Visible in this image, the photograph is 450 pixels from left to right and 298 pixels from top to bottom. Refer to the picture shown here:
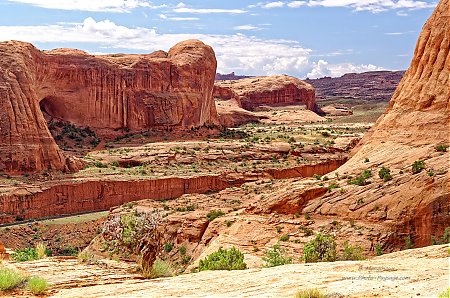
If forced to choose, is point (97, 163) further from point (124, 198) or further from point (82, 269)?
point (82, 269)

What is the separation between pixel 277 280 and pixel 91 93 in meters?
51.2

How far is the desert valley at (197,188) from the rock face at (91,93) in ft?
0.49

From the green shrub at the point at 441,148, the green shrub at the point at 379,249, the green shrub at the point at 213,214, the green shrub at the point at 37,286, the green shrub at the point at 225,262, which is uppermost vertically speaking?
the green shrub at the point at 441,148

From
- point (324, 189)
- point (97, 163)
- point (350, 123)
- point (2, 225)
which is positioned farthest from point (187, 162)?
point (350, 123)

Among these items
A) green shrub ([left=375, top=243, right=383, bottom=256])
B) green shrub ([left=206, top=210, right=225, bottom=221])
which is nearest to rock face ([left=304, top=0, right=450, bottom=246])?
green shrub ([left=375, top=243, right=383, bottom=256])

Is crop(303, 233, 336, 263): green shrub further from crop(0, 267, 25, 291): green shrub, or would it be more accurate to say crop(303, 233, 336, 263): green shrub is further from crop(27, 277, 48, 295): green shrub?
crop(0, 267, 25, 291): green shrub

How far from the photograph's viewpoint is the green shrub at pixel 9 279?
12.1 m

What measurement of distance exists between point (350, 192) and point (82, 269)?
524 inches

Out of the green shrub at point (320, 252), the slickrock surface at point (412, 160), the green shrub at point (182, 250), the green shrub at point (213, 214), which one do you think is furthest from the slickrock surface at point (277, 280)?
the green shrub at point (213, 214)

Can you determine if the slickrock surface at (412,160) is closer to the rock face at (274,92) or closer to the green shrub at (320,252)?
the green shrub at (320,252)

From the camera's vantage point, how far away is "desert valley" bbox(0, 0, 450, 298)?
42.8 ft

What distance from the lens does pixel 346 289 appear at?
1034 centimetres

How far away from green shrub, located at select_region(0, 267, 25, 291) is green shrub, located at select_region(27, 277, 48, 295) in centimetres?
27

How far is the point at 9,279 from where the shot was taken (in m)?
12.2
